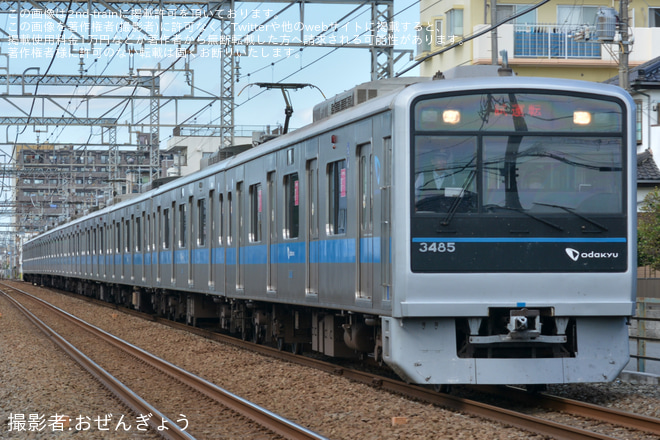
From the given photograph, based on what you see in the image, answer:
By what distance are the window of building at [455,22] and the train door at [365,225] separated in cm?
2527

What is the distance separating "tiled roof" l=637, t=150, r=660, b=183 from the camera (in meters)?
26.4

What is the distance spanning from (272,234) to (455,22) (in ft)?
75.0

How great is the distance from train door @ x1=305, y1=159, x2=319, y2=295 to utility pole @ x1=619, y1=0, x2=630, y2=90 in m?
→ 5.46

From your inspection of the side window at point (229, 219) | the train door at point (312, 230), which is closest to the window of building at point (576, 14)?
the side window at point (229, 219)

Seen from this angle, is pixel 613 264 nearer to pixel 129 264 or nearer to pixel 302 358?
→ pixel 302 358

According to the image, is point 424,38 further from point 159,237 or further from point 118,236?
point 159,237

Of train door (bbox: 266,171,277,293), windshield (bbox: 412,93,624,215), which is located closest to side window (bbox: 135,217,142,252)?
train door (bbox: 266,171,277,293)

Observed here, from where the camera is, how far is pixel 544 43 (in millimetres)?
34500

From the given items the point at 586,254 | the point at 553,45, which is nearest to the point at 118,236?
the point at 553,45

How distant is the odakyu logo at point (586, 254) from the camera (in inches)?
343

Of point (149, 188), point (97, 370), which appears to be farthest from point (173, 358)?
point (149, 188)

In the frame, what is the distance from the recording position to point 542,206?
8742 mm

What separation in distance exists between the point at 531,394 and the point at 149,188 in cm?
1659

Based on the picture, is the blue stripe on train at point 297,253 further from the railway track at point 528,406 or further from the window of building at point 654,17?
the window of building at point 654,17
